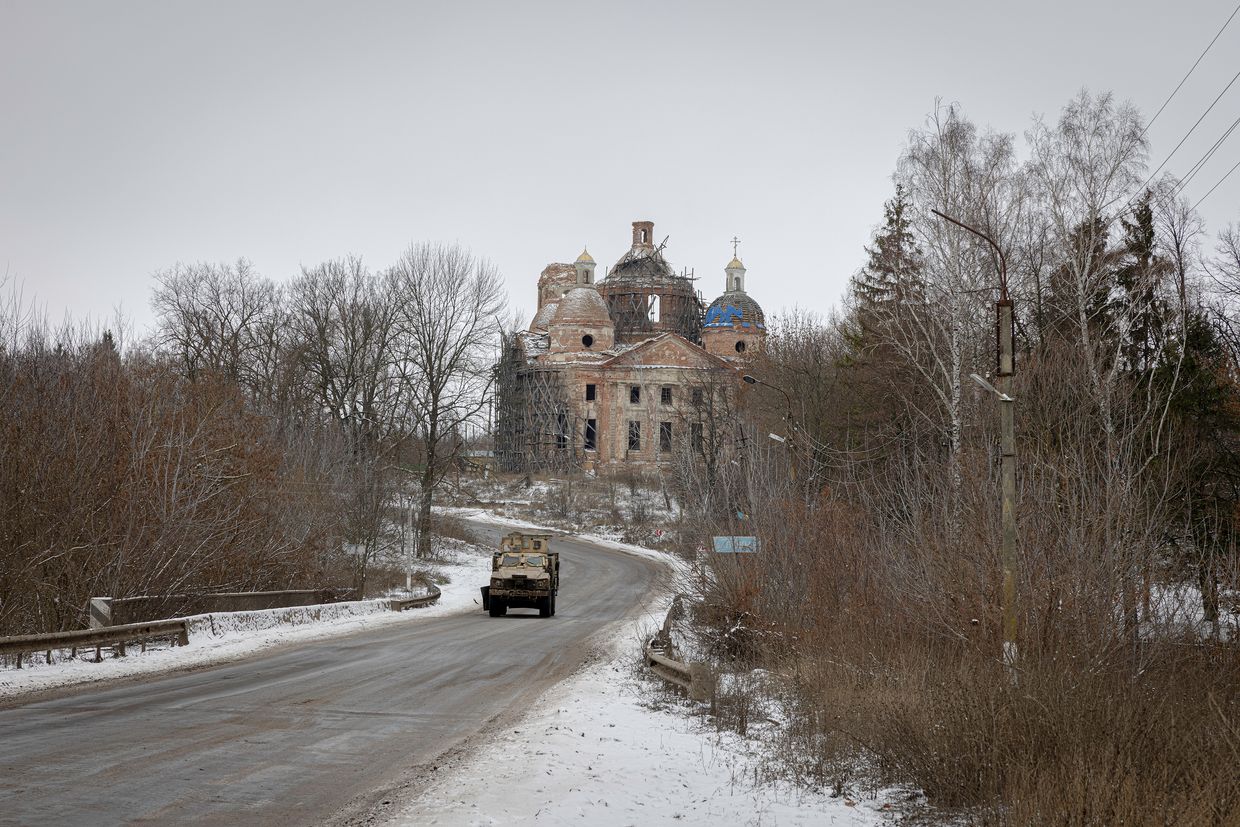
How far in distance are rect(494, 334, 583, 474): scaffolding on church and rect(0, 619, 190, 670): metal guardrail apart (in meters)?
63.6

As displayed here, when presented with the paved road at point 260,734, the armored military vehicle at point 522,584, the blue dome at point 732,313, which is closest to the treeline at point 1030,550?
the paved road at point 260,734

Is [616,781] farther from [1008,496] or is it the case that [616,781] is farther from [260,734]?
[1008,496]

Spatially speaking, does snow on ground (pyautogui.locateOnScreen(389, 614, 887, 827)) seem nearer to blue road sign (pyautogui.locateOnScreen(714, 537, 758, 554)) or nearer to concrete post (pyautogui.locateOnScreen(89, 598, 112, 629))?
blue road sign (pyautogui.locateOnScreen(714, 537, 758, 554))

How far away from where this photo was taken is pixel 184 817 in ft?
25.1

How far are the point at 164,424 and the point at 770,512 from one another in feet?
43.0

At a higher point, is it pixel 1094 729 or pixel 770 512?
pixel 770 512

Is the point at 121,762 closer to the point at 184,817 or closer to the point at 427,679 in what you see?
the point at 184,817

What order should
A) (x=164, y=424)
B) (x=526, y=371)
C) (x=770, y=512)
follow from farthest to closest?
1. (x=526, y=371)
2. (x=164, y=424)
3. (x=770, y=512)

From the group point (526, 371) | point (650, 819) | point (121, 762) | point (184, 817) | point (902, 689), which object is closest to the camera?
point (184, 817)

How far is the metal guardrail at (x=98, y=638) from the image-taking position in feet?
49.8

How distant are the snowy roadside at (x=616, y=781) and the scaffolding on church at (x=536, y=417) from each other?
7012 centimetres

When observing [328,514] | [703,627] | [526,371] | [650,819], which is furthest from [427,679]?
[526,371]

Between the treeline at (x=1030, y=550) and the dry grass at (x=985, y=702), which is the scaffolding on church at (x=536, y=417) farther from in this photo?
the dry grass at (x=985, y=702)

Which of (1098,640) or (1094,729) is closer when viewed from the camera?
(1094,729)
